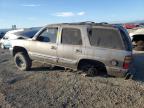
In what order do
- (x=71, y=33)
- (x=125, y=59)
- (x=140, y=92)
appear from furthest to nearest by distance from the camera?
(x=71, y=33), (x=125, y=59), (x=140, y=92)

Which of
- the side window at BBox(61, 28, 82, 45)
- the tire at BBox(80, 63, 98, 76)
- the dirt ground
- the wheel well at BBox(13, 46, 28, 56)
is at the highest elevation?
the side window at BBox(61, 28, 82, 45)

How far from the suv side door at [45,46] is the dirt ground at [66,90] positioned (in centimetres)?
61

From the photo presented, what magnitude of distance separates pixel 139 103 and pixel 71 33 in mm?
3498

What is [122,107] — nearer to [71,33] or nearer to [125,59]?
[125,59]

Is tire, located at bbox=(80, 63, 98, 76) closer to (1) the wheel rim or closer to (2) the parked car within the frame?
(1) the wheel rim

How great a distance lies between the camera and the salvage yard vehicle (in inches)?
286

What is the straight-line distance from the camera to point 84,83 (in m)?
7.55

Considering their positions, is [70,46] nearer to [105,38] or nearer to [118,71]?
[105,38]

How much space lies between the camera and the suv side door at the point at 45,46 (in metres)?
8.64

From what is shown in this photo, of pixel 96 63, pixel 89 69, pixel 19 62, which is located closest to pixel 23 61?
pixel 19 62

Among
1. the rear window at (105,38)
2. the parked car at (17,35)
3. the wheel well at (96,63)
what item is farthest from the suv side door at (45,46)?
the parked car at (17,35)

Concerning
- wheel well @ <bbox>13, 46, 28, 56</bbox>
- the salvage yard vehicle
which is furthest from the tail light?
wheel well @ <bbox>13, 46, 28, 56</bbox>

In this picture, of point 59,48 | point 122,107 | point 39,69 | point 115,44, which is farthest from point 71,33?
point 122,107

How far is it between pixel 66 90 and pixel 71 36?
2.08 m
